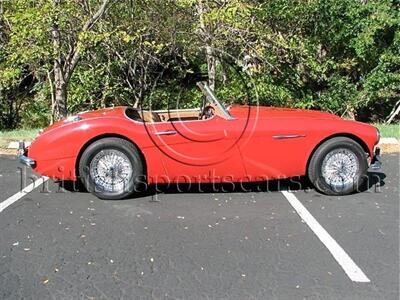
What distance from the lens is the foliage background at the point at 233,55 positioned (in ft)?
33.3

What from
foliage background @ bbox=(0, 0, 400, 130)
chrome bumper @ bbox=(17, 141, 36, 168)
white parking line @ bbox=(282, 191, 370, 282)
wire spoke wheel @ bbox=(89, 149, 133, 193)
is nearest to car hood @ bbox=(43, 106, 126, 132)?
chrome bumper @ bbox=(17, 141, 36, 168)

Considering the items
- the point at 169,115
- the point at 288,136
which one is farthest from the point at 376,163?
the point at 169,115

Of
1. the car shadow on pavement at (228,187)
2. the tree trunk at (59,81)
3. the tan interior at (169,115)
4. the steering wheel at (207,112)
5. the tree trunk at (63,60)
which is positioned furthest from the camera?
the tree trunk at (59,81)

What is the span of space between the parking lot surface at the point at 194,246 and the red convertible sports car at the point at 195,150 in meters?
0.26

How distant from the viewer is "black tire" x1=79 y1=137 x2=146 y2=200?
5.47 meters

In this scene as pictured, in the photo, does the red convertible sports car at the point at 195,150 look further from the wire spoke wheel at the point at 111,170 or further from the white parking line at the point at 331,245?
the white parking line at the point at 331,245

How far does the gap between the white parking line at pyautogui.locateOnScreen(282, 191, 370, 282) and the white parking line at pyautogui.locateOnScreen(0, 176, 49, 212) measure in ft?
9.65

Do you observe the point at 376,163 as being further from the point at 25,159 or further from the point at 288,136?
the point at 25,159

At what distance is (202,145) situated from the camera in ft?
18.0

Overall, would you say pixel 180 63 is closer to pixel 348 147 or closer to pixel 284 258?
pixel 348 147

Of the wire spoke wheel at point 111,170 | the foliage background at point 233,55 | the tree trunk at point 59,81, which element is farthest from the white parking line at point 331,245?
the tree trunk at point 59,81

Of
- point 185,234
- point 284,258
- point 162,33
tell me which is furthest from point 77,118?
point 162,33

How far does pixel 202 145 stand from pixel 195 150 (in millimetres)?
92

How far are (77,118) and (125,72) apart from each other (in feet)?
19.6
